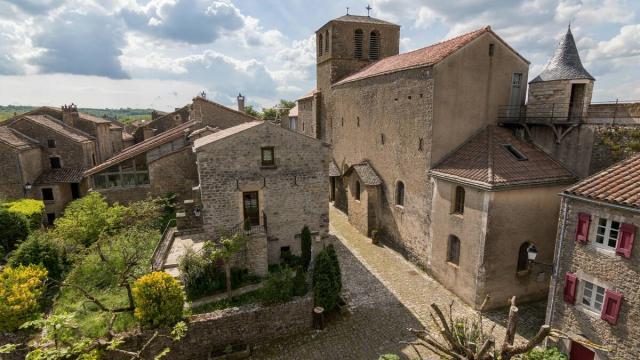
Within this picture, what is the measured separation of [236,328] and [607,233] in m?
14.1

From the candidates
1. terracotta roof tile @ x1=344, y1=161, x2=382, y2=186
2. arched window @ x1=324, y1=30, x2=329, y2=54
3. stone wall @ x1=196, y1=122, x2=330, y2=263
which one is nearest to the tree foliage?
stone wall @ x1=196, y1=122, x2=330, y2=263

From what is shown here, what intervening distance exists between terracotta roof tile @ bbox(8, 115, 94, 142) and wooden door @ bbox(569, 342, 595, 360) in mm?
37411

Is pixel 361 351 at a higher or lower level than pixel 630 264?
lower

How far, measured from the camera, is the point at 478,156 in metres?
17.5

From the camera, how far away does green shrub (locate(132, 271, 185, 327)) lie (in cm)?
1305

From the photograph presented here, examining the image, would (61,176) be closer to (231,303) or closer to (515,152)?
(231,303)

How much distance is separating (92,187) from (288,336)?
62.7 feet

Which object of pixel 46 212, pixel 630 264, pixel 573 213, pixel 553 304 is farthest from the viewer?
pixel 46 212

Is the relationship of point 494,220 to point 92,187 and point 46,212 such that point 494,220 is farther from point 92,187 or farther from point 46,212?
point 46,212

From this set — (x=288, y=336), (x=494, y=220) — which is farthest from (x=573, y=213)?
(x=288, y=336)

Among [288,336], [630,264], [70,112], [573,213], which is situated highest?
[70,112]

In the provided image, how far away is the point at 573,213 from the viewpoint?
40.7 ft

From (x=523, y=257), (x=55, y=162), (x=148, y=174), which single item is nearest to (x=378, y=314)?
(x=523, y=257)

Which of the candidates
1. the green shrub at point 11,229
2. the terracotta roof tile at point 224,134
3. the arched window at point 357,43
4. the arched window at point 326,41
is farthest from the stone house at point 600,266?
the green shrub at point 11,229
